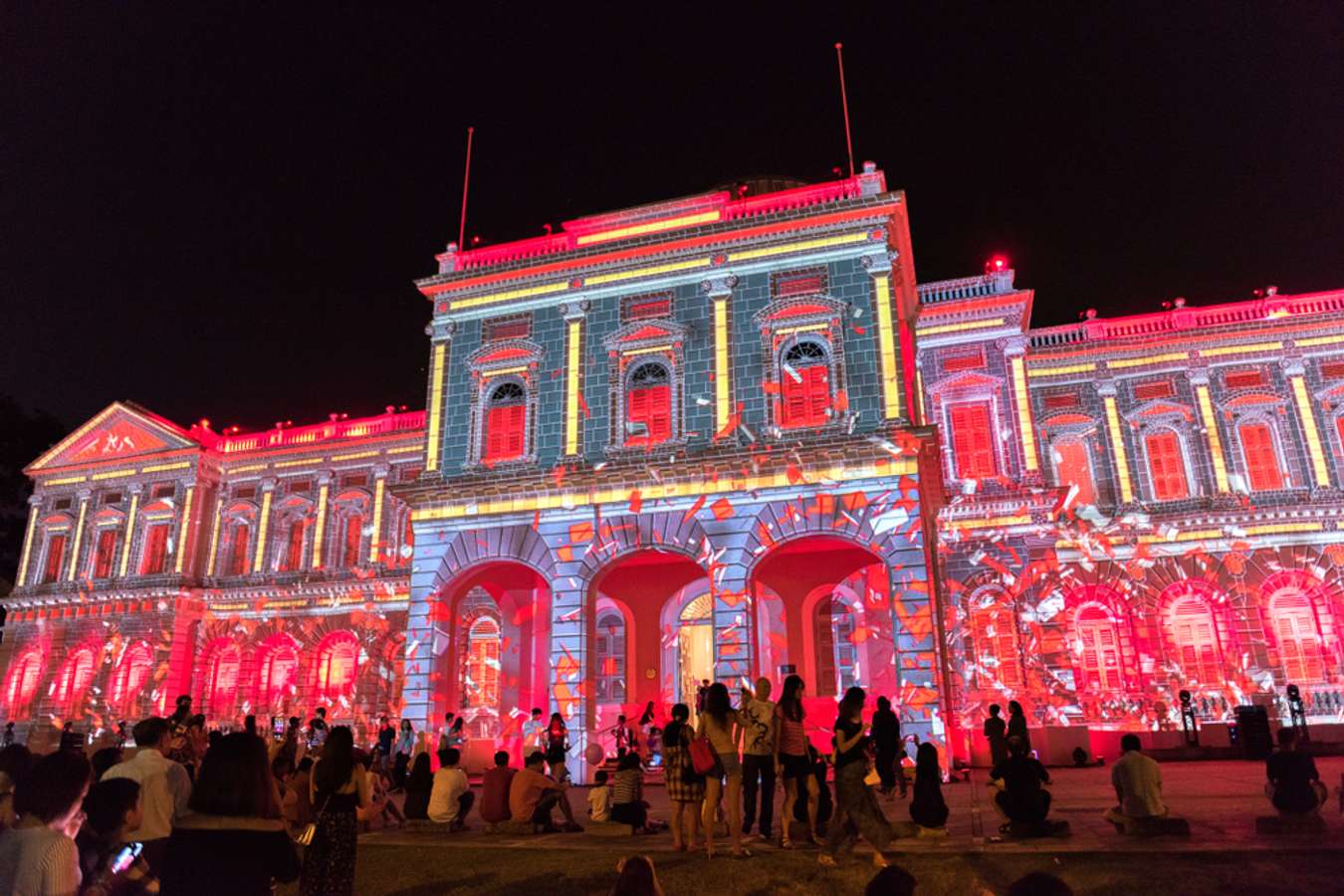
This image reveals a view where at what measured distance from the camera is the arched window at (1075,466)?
25.1m

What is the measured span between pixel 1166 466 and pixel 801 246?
13359mm

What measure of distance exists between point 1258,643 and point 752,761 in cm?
1892

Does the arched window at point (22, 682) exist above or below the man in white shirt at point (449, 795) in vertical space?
above

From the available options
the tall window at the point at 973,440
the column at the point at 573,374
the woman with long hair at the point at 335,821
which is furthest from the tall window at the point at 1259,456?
the woman with long hair at the point at 335,821

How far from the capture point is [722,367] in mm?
18797

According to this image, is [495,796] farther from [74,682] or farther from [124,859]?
[74,682]

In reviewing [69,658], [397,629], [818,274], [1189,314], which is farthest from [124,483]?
[1189,314]

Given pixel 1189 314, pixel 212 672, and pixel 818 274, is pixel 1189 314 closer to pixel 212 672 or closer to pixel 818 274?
pixel 818 274

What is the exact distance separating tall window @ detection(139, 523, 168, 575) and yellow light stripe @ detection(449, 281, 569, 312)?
61.8 feet

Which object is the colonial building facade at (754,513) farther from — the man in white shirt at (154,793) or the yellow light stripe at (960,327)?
the man in white shirt at (154,793)

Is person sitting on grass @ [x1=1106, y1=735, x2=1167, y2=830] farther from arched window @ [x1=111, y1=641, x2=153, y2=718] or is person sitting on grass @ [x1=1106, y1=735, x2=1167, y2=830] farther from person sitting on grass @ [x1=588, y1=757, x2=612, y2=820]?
arched window @ [x1=111, y1=641, x2=153, y2=718]

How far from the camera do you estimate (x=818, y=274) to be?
18.9 metres

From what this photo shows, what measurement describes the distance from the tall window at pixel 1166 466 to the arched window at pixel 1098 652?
3.85m

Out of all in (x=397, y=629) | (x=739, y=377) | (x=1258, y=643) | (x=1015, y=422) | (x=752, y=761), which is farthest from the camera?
(x=397, y=629)
